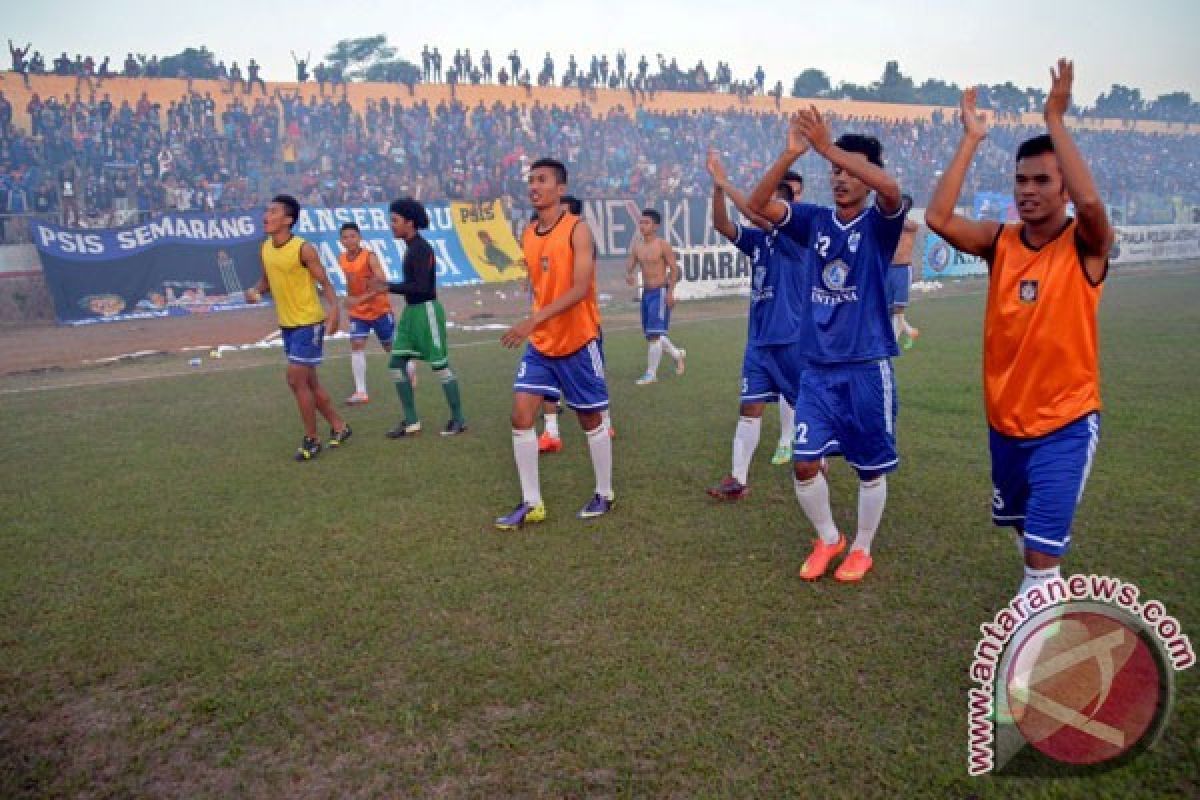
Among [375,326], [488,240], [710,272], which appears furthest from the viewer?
[488,240]

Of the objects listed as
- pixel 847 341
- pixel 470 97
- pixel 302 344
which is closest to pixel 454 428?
pixel 302 344

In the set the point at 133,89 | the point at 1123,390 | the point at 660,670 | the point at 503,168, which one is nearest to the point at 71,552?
the point at 660,670

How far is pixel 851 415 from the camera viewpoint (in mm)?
4230

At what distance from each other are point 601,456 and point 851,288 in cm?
213

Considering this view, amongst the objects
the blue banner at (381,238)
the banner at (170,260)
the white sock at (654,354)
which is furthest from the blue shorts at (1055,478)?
the banner at (170,260)

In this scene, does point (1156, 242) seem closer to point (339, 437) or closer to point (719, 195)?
point (719, 195)

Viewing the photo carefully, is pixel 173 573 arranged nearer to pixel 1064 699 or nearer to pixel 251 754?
pixel 251 754

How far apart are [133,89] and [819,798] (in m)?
38.2

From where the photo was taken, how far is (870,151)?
3.98m

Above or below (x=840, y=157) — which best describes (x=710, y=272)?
below

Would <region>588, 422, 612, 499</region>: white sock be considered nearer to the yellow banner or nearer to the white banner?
the yellow banner

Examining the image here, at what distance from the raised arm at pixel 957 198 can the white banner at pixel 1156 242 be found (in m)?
32.3

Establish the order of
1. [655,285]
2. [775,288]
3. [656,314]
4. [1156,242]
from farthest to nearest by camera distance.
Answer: [1156,242] → [655,285] → [656,314] → [775,288]

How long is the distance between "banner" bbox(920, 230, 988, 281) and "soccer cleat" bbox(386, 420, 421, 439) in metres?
21.1
